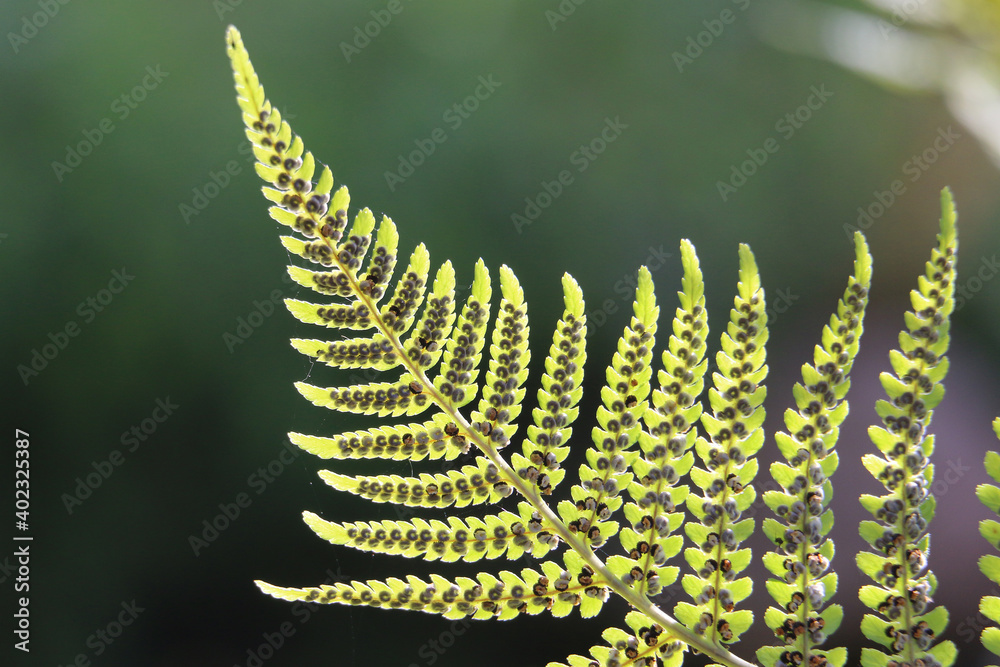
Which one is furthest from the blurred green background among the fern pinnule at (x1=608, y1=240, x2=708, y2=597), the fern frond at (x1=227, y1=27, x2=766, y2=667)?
the fern pinnule at (x1=608, y1=240, x2=708, y2=597)

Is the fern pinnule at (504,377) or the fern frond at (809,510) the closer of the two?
the fern frond at (809,510)

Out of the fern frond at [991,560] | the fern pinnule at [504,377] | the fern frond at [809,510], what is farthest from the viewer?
the fern pinnule at [504,377]

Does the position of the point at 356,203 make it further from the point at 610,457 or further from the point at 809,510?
the point at 809,510

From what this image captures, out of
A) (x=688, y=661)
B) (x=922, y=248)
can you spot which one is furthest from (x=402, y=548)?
(x=922, y=248)

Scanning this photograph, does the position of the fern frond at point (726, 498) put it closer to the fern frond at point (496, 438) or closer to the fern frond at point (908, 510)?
the fern frond at point (496, 438)

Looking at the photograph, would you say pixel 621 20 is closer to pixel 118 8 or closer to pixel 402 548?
pixel 118 8

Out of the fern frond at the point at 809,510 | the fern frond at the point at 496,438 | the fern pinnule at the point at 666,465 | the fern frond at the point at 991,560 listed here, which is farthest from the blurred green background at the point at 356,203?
the fern frond at the point at 991,560

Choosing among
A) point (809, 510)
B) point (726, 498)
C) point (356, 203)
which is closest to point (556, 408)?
point (726, 498)

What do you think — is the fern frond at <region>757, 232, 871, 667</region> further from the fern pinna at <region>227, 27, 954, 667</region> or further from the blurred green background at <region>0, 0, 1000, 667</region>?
the blurred green background at <region>0, 0, 1000, 667</region>
